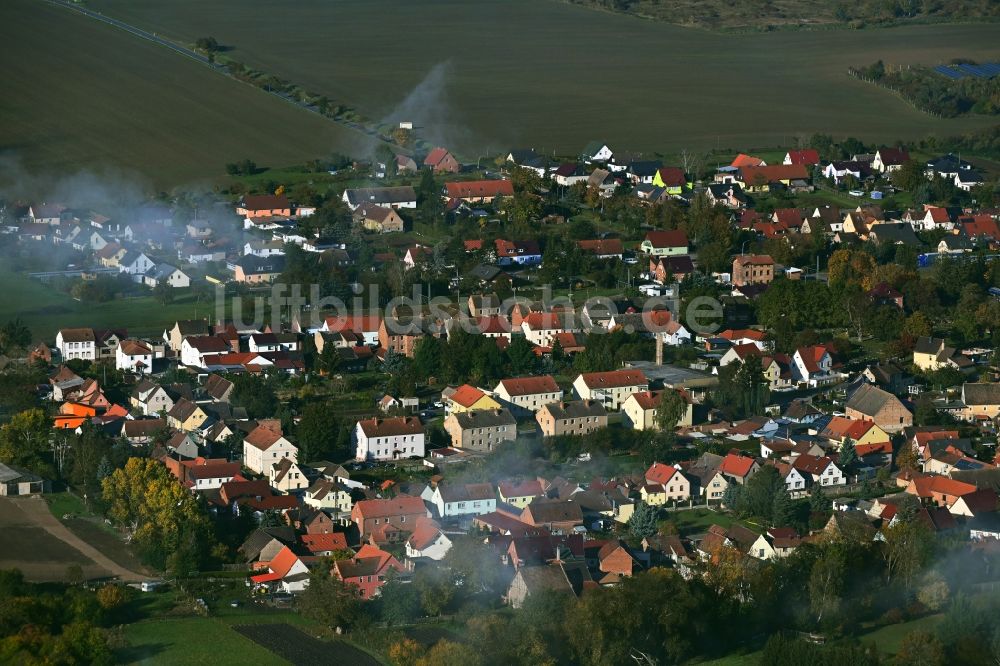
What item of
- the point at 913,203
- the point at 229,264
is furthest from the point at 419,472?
the point at 913,203

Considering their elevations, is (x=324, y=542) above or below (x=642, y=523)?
below

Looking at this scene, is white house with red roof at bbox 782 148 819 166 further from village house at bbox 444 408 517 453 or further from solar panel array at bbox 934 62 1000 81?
village house at bbox 444 408 517 453

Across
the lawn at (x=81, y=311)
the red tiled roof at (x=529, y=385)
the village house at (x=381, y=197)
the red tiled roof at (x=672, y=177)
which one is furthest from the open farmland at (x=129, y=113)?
the red tiled roof at (x=529, y=385)

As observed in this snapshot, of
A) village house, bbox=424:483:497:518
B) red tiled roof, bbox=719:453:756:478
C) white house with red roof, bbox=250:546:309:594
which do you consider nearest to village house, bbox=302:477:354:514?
village house, bbox=424:483:497:518

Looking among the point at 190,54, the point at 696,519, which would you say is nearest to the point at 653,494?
the point at 696,519

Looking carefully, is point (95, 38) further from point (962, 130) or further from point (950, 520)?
point (950, 520)

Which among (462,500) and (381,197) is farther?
(381,197)

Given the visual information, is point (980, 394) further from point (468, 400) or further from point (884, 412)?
point (468, 400)

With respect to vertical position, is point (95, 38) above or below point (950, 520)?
above
